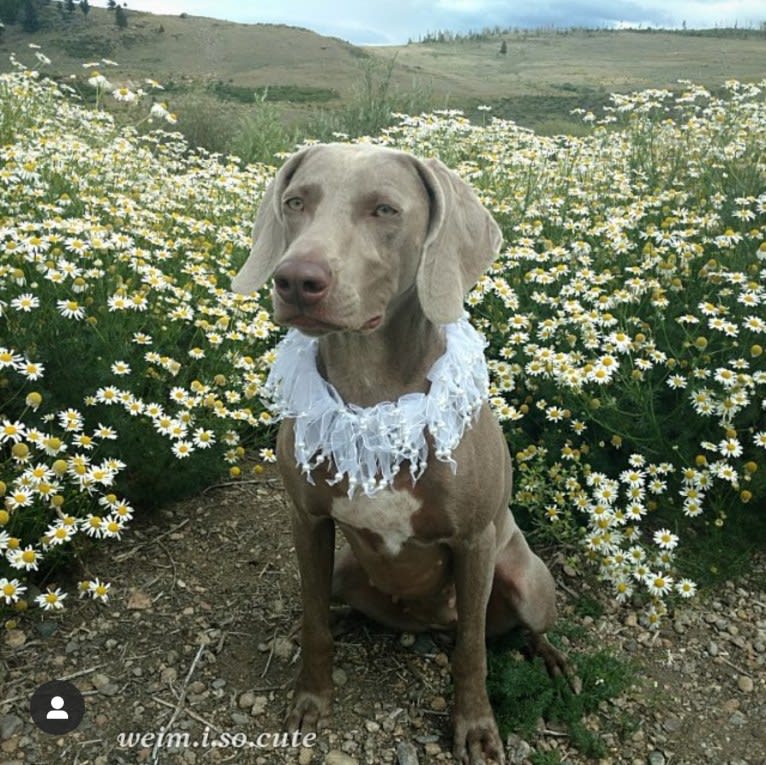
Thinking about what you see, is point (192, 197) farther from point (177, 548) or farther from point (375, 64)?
point (375, 64)

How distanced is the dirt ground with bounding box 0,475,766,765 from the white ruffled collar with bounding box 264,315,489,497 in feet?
3.20

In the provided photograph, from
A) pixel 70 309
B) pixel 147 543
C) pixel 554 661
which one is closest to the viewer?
pixel 554 661

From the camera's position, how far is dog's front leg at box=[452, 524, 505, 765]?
8.20 feet

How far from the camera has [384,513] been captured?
7.88 ft

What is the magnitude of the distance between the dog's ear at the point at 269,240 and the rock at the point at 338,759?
153cm

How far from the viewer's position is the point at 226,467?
3852 millimetres

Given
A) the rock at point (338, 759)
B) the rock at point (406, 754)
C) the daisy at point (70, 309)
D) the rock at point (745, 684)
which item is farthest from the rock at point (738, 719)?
the daisy at point (70, 309)

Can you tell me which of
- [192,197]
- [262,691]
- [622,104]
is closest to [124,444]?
[262,691]

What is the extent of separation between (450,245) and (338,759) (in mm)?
1692

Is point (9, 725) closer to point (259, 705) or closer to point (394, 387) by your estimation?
point (259, 705)

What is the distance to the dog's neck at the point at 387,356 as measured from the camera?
7.58 feet

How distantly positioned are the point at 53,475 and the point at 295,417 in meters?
0.99

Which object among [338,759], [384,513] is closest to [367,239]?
[384,513]

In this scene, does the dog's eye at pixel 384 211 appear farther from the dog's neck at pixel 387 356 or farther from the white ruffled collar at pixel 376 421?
the white ruffled collar at pixel 376 421
